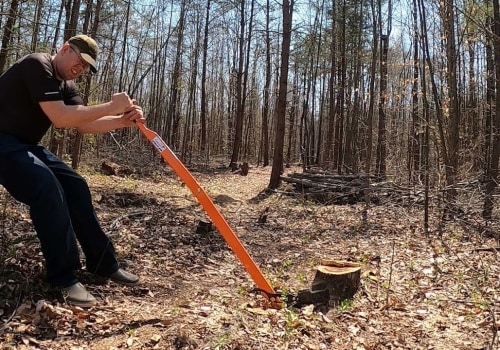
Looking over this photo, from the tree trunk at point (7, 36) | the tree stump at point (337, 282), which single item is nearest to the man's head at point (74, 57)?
the tree stump at point (337, 282)

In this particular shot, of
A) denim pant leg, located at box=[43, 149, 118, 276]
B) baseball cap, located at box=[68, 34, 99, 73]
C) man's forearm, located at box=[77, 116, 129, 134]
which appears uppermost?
baseball cap, located at box=[68, 34, 99, 73]

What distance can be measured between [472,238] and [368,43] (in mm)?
15103

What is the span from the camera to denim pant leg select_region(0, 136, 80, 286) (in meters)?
2.89

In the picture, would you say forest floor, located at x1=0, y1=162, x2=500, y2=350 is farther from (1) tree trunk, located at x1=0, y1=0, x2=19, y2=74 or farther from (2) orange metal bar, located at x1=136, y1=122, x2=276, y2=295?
(1) tree trunk, located at x1=0, y1=0, x2=19, y2=74

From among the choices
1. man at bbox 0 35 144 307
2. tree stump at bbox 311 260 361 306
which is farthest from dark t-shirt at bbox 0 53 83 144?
tree stump at bbox 311 260 361 306

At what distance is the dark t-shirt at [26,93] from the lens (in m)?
2.93

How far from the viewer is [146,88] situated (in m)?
36.2

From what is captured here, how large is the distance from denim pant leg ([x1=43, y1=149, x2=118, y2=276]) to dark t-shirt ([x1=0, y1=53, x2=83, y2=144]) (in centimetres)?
33

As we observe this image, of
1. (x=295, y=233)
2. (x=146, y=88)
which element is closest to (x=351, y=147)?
(x=295, y=233)

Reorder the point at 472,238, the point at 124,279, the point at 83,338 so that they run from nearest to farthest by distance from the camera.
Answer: the point at 83,338 < the point at 124,279 < the point at 472,238

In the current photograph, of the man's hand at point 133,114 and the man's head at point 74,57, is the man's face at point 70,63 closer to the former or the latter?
the man's head at point 74,57

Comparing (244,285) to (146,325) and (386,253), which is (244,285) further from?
(386,253)

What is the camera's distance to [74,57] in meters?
3.06

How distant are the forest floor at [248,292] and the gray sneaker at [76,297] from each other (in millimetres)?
60
